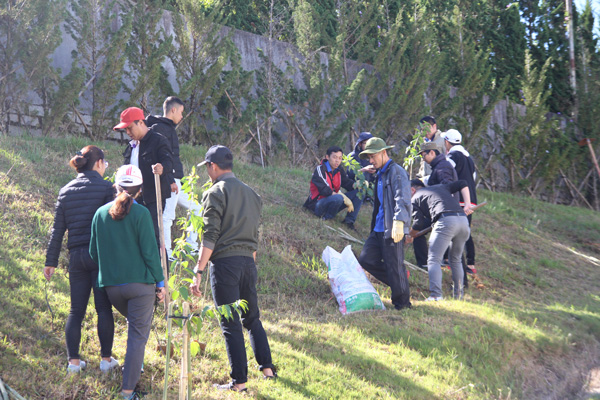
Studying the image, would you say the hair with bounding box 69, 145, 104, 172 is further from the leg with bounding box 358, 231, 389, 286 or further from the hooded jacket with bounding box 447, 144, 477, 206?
the hooded jacket with bounding box 447, 144, 477, 206

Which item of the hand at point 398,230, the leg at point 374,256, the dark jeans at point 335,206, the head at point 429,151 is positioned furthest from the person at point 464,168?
the hand at point 398,230

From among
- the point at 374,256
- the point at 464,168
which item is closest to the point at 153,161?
the point at 374,256

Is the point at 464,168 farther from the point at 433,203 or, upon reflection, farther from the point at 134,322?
the point at 134,322

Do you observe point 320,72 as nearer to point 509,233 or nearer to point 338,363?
point 509,233

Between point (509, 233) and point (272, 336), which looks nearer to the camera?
point (272, 336)

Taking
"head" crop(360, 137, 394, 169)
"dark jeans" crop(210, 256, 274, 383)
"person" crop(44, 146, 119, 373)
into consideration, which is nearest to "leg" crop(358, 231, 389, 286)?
"head" crop(360, 137, 394, 169)

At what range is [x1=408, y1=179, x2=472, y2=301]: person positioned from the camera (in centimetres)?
711

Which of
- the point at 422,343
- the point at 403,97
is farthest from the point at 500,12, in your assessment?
the point at 422,343

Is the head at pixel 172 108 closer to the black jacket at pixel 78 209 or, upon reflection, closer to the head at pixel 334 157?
the black jacket at pixel 78 209

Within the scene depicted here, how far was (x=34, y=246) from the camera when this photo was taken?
6.53m

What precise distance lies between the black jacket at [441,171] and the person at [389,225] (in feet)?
4.10

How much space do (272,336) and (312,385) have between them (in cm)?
94

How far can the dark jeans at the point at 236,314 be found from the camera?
4.52m

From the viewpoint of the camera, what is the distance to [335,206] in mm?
9133
